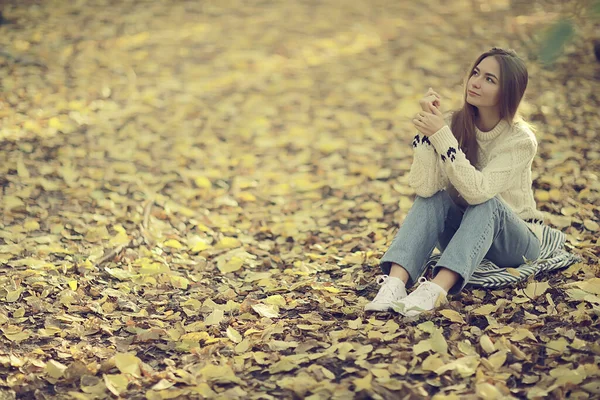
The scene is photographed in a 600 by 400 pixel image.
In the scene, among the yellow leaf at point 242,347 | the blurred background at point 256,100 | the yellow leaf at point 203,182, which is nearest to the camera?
the yellow leaf at point 242,347

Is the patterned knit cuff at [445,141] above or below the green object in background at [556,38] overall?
below

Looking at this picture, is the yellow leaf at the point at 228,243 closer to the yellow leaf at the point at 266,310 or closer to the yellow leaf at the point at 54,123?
the yellow leaf at the point at 266,310

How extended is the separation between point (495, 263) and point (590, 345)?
0.58 m

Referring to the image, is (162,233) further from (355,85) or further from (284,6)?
(284,6)

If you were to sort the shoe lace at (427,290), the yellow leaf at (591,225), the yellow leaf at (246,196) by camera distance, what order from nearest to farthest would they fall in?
1. the shoe lace at (427,290)
2. the yellow leaf at (591,225)
3. the yellow leaf at (246,196)

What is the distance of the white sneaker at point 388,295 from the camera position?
8.32 ft

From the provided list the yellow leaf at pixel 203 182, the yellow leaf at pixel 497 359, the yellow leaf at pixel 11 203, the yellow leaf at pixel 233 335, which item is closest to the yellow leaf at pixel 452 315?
the yellow leaf at pixel 497 359

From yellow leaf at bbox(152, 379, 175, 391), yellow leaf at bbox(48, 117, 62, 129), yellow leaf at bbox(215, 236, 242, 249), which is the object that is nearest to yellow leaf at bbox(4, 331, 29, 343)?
yellow leaf at bbox(152, 379, 175, 391)

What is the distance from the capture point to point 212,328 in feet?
8.41

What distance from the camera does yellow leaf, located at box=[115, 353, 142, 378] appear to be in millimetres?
2268

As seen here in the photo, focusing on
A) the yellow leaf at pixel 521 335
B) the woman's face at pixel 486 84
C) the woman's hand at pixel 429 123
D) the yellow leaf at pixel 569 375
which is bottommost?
the yellow leaf at pixel 521 335

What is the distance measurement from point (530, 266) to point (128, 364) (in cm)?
156

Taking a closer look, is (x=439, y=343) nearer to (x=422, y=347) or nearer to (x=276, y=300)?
(x=422, y=347)

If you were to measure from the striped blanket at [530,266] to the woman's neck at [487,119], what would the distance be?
Answer: 53 cm
